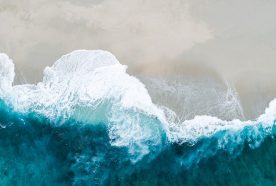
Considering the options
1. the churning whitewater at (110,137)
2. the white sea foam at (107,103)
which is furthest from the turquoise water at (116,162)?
the white sea foam at (107,103)

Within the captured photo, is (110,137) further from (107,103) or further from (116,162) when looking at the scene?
(107,103)

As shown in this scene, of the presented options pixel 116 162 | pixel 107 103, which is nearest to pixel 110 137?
pixel 116 162

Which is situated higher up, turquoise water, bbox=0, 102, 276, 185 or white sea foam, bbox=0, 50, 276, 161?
white sea foam, bbox=0, 50, 276, 161

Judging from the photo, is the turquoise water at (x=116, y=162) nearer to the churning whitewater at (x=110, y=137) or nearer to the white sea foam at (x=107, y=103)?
the churning whitewater at (x=110, y=137)

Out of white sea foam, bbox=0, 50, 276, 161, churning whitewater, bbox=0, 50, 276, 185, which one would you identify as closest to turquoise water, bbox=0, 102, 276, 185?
churning whitewater, bbox=0, 50, 276, 185

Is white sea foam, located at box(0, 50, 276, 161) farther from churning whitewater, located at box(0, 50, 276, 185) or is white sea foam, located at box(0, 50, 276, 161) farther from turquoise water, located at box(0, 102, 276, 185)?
turquoise water, located at box(0, 102, 276, 185)
